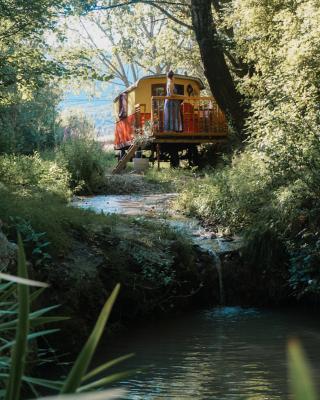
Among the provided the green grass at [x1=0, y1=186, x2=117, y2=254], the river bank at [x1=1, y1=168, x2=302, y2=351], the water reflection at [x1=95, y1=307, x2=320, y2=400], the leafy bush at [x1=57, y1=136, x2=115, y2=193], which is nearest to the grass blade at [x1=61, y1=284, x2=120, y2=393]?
the water reflection at [x1=95, y1=307, x2=320, y2=400]

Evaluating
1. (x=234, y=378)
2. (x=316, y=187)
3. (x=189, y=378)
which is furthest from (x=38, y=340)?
(x=316, y=187)

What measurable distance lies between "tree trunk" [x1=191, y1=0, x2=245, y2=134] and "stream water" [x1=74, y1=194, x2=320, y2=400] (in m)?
7.30

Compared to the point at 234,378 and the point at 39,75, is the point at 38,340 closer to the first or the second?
the point at 234,378

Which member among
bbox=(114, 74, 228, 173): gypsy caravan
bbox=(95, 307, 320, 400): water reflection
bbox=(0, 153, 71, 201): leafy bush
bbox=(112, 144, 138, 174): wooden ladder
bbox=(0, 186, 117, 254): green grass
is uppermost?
bbox=(114, 74, 228, 173): gypsy caravan

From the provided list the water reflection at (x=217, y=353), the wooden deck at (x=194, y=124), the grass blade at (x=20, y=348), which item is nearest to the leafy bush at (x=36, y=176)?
the wooden deck at (x=194, y=124)

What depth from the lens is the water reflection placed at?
5062 millimetres

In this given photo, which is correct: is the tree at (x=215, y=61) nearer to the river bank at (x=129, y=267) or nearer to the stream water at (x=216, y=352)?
the river bank at (x=129, y=267)

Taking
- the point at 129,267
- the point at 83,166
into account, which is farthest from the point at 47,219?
the point at 83,166

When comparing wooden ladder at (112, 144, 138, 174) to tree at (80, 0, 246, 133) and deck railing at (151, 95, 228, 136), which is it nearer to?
deck railing at (151, 95, 228, 136)

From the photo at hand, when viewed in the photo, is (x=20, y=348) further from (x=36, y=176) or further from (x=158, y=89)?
(x=158, y=89)

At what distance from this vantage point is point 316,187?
7.82 m

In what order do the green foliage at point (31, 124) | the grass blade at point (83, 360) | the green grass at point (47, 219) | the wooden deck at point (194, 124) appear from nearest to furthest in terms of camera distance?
the grass blade at point (83, 360), the green grass at point (47, 219), the wooden deck at point (194, 124), the green foliage at point (31, 124)

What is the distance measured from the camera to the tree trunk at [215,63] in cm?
1500

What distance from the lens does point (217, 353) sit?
6121 mm
